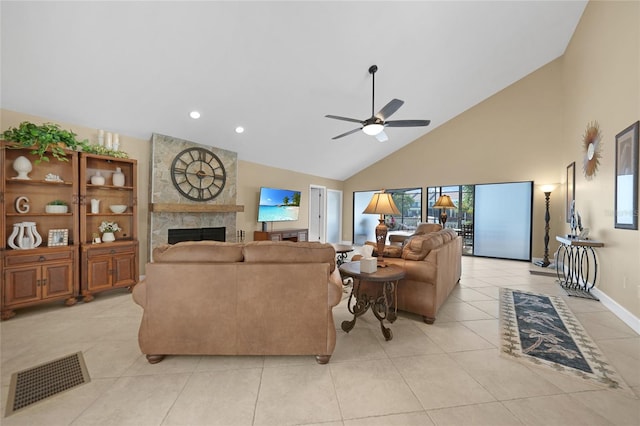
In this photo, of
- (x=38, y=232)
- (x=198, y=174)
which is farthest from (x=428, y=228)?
(x=38, y=232)

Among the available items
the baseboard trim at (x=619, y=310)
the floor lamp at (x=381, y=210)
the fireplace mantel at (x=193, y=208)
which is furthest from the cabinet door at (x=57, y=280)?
the baseboard trim at (x=619, y=310)

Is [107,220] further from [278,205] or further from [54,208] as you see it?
[278,205]

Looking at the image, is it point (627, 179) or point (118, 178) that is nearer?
point (627, 179)

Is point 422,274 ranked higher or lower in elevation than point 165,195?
lower

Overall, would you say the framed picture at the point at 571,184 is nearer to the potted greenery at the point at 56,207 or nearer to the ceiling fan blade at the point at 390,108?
the ceiling fan blade at the point at 390,108

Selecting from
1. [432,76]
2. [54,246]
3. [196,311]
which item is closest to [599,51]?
[432,76]

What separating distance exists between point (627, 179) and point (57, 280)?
664cm

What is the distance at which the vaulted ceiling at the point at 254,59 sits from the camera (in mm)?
2736

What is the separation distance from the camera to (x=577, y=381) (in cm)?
181

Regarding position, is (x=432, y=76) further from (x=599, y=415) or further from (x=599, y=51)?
(x=599, y=415)

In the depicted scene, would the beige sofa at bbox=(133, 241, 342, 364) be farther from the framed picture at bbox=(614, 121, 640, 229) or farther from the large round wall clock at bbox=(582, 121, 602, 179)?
the large round wall clock at bbox=(582, 121, 602, 179)

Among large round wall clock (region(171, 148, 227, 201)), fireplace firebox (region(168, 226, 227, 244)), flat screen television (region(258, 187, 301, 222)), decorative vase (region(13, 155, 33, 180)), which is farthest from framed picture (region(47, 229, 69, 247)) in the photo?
flat screen television (region(258, 187, 301, 222))

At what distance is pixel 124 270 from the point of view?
3.65 m

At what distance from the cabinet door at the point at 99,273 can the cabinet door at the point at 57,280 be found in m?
0.18
